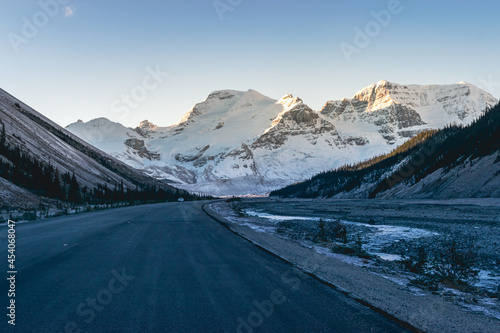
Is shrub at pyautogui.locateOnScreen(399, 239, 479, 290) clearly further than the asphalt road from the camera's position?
Yes

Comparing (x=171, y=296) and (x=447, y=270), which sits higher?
(x=171, y=296)

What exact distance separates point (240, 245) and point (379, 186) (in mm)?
102978

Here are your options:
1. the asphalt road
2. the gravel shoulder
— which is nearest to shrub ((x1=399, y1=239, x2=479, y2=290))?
the gravel shoulder

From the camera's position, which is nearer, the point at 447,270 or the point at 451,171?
the point at 447,270

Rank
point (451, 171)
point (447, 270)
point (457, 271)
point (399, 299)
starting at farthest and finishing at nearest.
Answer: point (451, 171)
point (457, 271)
point (447, 270)
point (399, 299)

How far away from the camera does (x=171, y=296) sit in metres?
5.68

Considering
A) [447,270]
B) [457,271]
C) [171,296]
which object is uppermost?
[171,296]

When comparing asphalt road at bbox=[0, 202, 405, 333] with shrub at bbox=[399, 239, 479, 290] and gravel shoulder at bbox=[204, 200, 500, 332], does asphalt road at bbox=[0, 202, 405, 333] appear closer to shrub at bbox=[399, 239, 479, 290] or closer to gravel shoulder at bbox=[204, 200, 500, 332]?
gravel shoulder at bbox=[204, 200, 500, 332]

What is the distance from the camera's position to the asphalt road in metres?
4.56

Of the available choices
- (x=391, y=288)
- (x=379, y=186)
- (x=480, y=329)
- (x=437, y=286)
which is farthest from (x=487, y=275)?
(x=379, y=186)

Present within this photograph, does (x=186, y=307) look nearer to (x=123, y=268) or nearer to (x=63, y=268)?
(x=123, y=268)

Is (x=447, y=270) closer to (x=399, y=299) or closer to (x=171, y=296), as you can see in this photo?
(x=399, y=299)

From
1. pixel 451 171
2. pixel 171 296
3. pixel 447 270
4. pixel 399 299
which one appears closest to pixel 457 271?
pixel 447 270

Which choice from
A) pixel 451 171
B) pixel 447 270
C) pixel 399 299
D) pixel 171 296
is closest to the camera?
pixel 171 296
